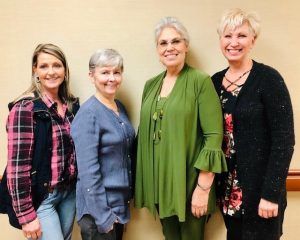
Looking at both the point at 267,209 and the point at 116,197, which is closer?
the point at 267,209

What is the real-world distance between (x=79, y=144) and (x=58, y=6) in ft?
2.71

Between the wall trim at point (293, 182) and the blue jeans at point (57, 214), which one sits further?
the wall trim at point (293, 182)

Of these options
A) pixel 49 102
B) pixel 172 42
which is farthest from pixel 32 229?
pixel 172 42

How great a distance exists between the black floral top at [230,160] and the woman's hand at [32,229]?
87cm

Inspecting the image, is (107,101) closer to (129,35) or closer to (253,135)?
(129,35)

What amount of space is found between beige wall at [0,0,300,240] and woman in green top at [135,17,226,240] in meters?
0.24

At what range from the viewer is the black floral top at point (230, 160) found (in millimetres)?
1353

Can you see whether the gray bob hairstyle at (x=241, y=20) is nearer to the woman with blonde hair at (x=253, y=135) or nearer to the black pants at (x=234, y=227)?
the woman with blonde hair at (x=253, y=135)

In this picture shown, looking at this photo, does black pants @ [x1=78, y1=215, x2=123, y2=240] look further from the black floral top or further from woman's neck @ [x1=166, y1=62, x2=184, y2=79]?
woman's neck @ [x1=166, y1=62, x2=184, y2=79]

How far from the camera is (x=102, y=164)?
1.36 m

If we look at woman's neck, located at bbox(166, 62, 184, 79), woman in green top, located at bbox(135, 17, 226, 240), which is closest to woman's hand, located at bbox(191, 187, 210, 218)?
woman in green top, located at bbox(135, 17, 226, 240)

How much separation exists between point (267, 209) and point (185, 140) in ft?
1.46

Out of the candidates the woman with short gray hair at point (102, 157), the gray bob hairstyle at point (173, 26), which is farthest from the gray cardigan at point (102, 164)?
the gray bob hairstyle at point (173, 26)

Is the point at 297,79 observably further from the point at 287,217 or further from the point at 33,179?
the point at 33,179
